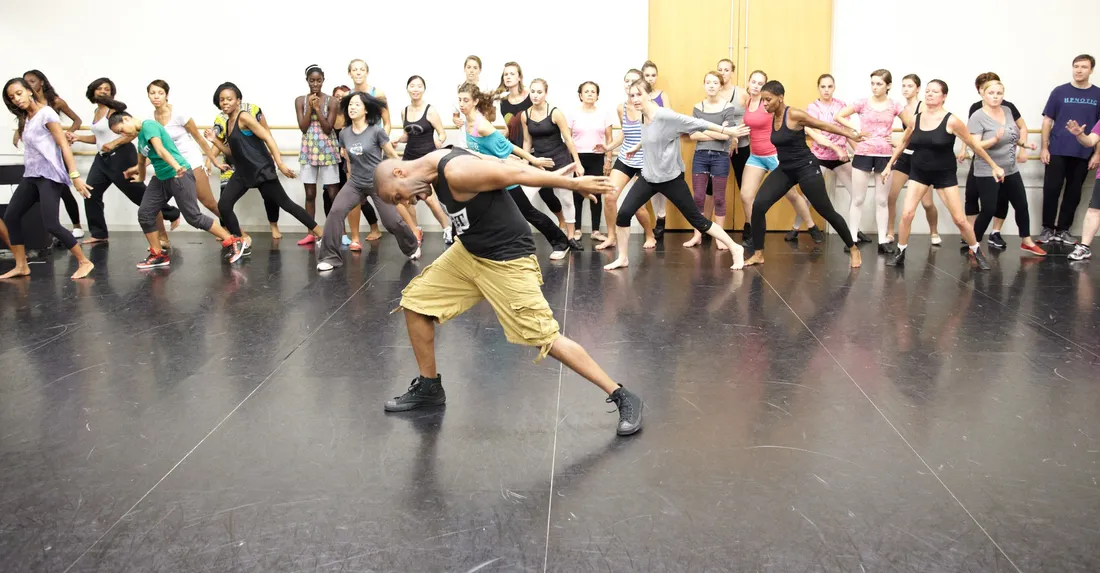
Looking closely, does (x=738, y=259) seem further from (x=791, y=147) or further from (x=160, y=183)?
(x=160, y=183)

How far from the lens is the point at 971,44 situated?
10.0 meters

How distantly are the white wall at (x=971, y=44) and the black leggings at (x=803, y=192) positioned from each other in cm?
298

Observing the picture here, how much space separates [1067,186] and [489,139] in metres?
6.44

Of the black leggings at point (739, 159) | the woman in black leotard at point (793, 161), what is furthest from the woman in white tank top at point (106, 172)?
the black leggings at point (739, 159)

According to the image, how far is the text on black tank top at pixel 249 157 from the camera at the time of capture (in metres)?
8.75

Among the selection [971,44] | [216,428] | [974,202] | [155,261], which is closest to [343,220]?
[155,261]

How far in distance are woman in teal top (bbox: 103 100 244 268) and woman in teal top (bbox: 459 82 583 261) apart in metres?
2.56

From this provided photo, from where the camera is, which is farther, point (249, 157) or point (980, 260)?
point (249, 157)

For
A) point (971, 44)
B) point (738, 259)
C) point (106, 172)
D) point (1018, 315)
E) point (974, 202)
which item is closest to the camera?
point (1018, 315)

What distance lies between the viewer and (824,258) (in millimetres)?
8508

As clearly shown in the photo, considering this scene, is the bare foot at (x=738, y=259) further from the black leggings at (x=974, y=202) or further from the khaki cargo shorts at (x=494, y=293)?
the khaki cargo shorts at (x=494, y=293)

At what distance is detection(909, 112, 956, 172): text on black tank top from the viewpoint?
25.0ft

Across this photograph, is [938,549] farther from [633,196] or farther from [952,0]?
[952,0]

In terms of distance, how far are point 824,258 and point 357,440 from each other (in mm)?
5789
